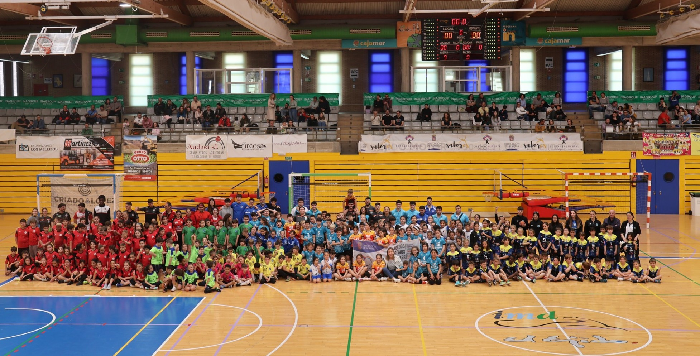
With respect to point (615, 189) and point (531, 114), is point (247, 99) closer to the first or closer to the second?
point (531, 114)

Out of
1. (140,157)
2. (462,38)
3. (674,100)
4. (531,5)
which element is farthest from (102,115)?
(674,100)

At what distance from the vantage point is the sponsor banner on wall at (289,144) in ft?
96.9

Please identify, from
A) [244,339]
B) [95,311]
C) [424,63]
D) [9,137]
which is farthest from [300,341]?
[424,63]

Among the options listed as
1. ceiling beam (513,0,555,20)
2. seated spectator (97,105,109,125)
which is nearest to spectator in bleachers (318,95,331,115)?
ceiling beam (513,0,555,20)

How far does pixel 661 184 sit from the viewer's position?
1184 inches

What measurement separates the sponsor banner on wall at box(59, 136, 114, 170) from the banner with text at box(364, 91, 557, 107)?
12.2m

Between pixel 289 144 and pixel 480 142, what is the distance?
849 cm

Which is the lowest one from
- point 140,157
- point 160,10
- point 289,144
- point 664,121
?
point 140,157

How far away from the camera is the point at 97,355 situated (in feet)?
39.7

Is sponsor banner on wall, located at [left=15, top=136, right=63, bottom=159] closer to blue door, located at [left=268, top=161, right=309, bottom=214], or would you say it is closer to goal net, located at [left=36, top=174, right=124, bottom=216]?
goal net, located at [left=36, top=174, right=124, bottom=216]

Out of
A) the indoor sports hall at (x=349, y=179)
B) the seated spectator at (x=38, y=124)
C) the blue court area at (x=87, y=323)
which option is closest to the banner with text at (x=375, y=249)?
the indoor sports hall at (x=349, y=179)

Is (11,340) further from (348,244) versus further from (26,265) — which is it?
(348,244)

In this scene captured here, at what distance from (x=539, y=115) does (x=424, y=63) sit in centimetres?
803

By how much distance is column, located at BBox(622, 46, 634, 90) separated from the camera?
33094 millimetres
